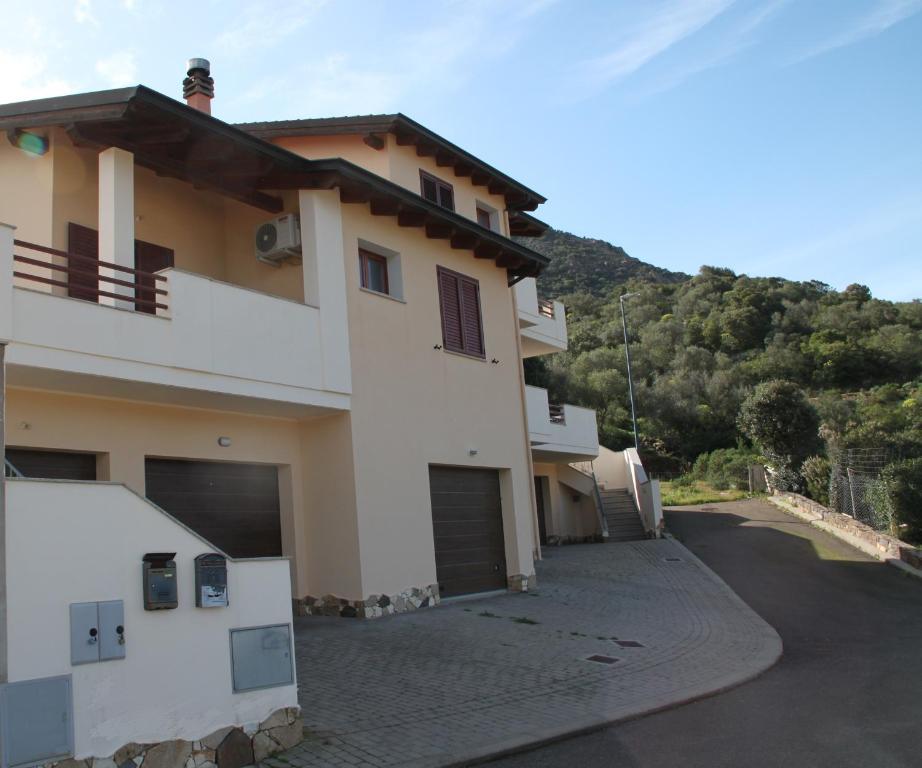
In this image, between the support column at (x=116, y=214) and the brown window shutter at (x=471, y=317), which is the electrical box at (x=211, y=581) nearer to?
the support column at (x=116, y=214)

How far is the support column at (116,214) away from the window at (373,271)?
402 centimetres

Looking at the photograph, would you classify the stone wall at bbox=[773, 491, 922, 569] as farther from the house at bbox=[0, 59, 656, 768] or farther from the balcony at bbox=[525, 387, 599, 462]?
the house at bbox=[0, 59, 656, 768]

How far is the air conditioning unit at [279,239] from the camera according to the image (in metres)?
13.2

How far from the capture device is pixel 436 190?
684 inches

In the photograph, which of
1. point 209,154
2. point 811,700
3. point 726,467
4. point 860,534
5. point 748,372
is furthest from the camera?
point 748,372

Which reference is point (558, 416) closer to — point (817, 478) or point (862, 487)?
point (862, 487)

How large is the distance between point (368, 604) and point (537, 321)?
10.4 meters

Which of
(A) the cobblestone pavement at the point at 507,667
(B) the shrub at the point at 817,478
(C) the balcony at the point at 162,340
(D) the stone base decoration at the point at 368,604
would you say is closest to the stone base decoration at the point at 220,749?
(A) the cobblestone pavement at the point at 507,667

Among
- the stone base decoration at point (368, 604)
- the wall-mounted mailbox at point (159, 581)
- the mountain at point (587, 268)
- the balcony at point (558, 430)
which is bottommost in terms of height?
the stone base decoration at point (368, 604)

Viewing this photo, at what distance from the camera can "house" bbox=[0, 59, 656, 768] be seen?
600 cm

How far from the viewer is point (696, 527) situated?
84.6ft

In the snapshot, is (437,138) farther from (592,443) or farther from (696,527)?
(696,527)

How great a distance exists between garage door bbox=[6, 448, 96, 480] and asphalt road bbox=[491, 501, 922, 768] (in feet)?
22.7

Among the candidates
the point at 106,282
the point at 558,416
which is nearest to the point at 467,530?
the point at 106,282
